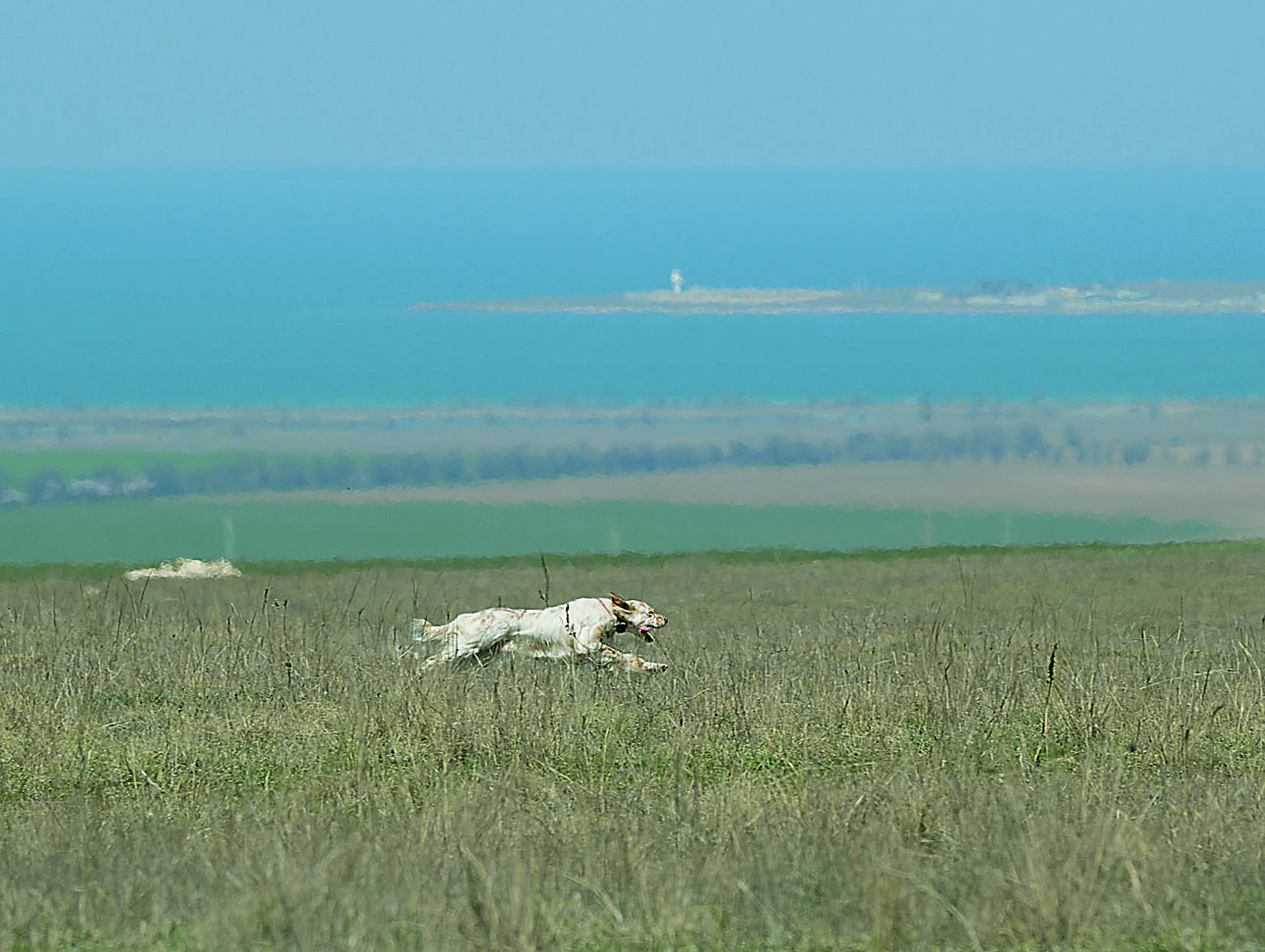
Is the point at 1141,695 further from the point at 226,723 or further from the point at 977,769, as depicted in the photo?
the point at 226,723

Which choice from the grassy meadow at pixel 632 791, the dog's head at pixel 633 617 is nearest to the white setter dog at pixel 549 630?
the dog's head at pixel 633 617

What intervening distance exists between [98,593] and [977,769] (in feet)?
49.9

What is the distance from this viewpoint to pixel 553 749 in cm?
856

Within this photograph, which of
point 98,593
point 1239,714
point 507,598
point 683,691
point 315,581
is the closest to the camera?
point 1239,714

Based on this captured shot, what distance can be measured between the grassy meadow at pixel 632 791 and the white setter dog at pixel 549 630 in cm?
32

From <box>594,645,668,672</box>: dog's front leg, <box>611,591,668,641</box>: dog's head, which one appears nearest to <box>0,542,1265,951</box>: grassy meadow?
<box>594,645,668,672</box>: dog's front leg

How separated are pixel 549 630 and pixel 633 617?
0.68 meters

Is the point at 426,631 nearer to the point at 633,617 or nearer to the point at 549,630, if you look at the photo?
the point at 549,630

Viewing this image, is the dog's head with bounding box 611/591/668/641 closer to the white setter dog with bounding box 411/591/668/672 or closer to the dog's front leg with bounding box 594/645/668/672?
the white setter dog with bounding box 411/591/668/672

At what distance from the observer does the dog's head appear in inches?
456

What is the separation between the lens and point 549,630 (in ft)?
38.4

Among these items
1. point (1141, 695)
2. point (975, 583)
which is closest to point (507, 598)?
point (975, 583)

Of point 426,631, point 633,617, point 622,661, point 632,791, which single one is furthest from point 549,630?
point 632,791

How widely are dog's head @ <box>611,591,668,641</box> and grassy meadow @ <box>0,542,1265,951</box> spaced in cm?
40
